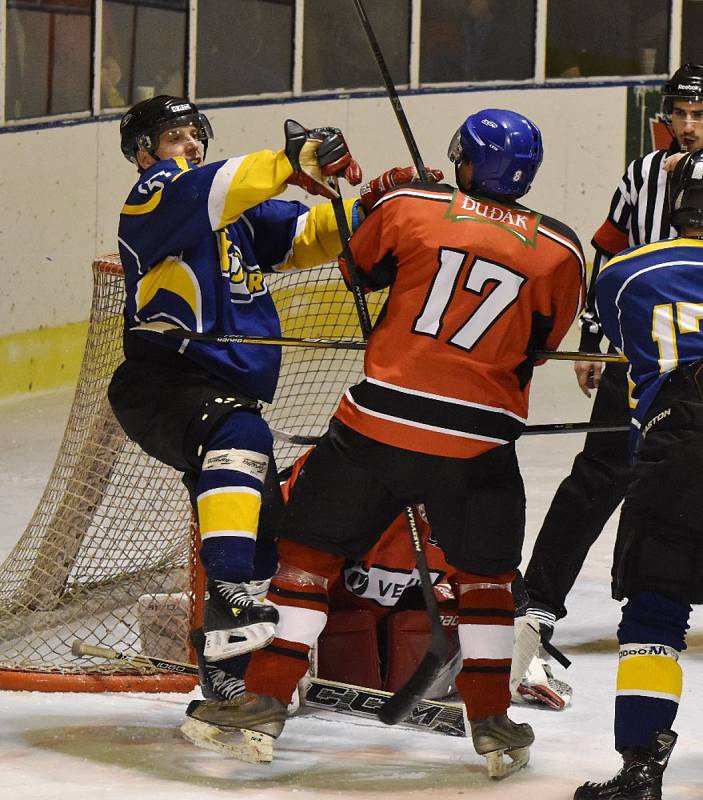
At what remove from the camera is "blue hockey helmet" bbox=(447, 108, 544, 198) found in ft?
9.02

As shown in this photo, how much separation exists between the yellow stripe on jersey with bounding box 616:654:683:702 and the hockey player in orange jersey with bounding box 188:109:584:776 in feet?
1.01

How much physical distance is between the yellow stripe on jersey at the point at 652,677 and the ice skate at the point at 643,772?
0.06 metres

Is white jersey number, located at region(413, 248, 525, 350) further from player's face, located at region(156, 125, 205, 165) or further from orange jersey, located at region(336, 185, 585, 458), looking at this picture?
player's face, located at region(156, 125, 205, 165)

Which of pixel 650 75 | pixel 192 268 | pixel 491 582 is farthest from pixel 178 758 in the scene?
pixel 650 75

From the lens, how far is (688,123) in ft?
12.1

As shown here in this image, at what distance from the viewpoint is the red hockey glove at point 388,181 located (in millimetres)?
2996

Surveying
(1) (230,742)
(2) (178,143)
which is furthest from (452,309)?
(1) (230,742)

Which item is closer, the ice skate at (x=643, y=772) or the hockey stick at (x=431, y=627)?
the ice skate at (x=643, y=772)

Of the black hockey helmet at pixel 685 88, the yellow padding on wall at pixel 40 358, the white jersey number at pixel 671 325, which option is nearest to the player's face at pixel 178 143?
the white jersey number at pixel 671 325

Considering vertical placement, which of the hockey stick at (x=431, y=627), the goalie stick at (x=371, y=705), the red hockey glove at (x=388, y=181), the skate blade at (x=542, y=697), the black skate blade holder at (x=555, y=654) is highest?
the red hockey glove at (x=388, y=181)

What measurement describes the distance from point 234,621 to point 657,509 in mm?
704

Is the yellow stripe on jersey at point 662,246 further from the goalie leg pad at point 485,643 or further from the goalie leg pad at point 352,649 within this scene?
the goalie leg pad at point 352,649

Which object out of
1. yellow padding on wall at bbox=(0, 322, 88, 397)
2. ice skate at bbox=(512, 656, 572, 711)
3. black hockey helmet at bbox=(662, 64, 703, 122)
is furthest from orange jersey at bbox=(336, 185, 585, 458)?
yellow padding on wall at bbox=(0, 322, 88, 397)

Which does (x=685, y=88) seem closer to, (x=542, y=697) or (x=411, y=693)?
(x=542, y=697)
